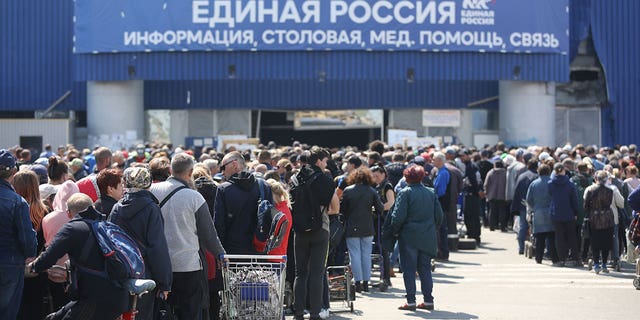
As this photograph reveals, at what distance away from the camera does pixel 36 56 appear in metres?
43.3

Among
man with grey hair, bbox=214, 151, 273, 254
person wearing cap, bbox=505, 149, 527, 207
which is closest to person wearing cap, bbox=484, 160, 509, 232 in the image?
person wearing cap, bbox=505, 149, 527, 207

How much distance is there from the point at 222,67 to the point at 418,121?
7807 millimetres

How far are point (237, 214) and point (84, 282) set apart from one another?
9.52 feet

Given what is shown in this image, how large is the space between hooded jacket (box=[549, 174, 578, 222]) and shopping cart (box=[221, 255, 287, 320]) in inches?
378

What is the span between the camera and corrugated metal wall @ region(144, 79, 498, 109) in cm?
4294

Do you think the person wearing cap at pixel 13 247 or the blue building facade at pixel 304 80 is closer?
the person wearing cap at pixel 13 247

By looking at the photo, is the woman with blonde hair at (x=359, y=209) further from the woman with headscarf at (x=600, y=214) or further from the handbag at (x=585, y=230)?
the handbag at (x=585, y=230)

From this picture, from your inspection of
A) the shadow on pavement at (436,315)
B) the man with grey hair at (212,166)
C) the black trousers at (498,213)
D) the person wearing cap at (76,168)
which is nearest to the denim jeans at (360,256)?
the shadow on pavement at (436,315)

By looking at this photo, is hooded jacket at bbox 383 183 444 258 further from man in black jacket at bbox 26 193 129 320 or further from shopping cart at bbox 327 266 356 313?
man in black jacket at bbox 26 193 129 320

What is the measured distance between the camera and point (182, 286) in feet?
35.8

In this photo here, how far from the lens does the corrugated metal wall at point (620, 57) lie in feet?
140

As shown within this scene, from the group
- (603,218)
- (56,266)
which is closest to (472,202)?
(603,218)

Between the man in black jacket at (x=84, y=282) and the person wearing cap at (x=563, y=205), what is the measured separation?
11533 millimetres

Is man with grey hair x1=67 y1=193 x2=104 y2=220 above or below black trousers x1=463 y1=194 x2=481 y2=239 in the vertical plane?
above
